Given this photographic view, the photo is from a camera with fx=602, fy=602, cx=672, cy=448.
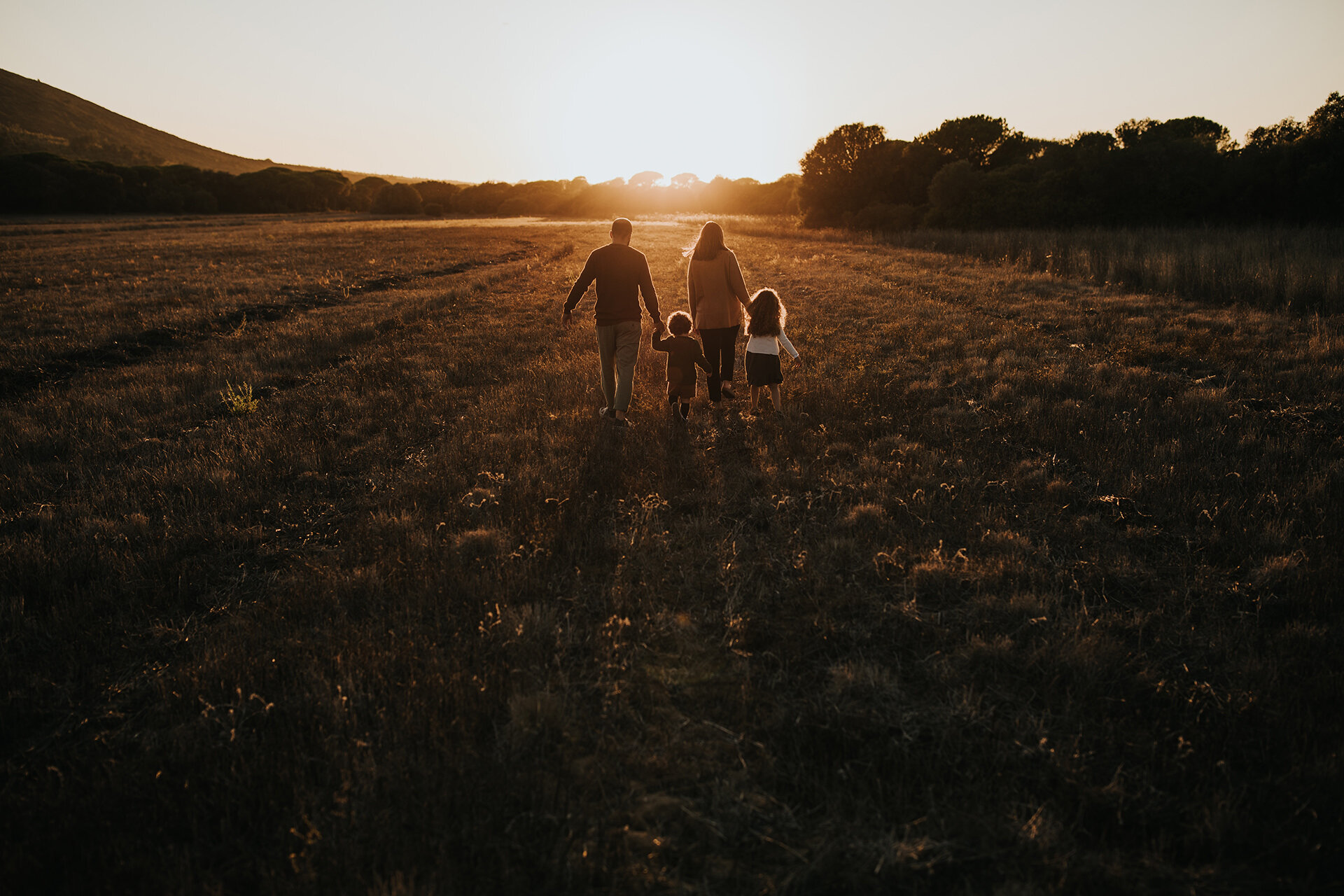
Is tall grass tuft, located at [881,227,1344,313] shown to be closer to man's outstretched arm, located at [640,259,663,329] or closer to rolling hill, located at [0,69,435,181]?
man's outstretched arm, located at [640,259,663,329]

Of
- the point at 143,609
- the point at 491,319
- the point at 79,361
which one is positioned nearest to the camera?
the point at 143,609

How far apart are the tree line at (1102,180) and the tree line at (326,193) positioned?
9032 mm

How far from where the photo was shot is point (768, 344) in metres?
7.31

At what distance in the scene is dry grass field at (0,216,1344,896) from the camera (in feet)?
8.03

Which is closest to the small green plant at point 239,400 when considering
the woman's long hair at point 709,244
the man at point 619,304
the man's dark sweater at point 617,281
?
the man at point 619,304

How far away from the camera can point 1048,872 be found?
2.30 metres

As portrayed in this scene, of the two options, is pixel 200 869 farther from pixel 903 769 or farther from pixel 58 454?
pixel 58 454

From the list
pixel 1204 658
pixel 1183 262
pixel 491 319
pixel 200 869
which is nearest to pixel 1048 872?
pixel 1204 658

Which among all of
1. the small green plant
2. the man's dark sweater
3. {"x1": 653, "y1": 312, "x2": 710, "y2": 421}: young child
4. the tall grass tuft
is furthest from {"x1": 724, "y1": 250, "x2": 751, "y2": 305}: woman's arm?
the tall grass tuft

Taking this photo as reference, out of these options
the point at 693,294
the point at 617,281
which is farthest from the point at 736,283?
the point at 617,281

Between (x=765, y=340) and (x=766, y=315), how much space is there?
29 centimetres

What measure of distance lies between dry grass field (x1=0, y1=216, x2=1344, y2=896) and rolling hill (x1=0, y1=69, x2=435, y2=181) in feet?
367

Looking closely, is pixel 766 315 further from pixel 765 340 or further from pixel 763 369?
pixel 763 369

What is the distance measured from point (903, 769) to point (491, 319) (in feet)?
46.6
